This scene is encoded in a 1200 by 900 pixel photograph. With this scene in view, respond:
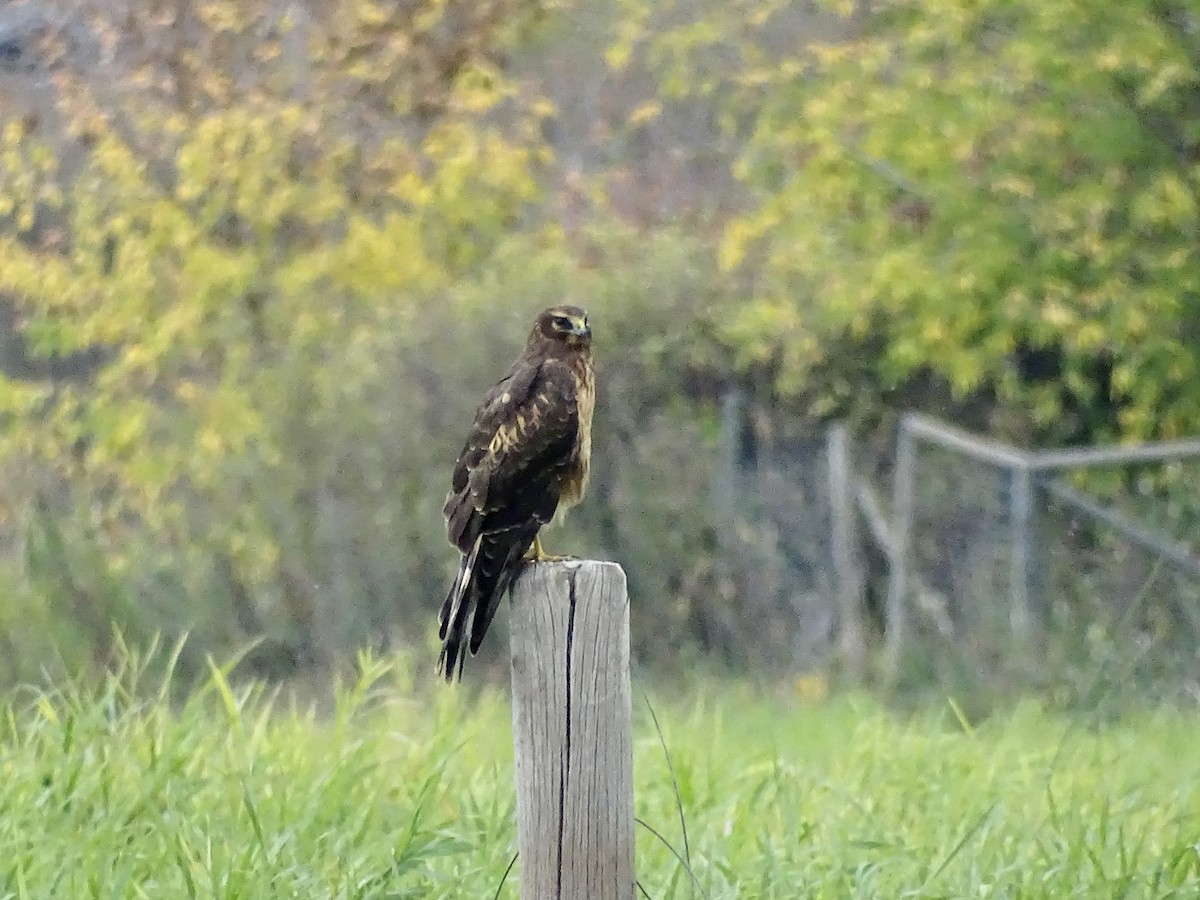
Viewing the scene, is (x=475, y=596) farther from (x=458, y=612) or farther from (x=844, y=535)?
(x=844, y=535)

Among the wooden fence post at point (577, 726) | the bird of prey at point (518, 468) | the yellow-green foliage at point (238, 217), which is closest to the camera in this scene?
the wooden fence post at point (577, 726)

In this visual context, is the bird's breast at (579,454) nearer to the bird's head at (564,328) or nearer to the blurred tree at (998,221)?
the bird's head at (564,328)

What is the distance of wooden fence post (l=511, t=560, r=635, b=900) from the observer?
2932 mm

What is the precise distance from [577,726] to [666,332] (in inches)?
284

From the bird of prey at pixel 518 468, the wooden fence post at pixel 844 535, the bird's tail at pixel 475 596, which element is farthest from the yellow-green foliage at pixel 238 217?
the bird's tail at pixel 475 596

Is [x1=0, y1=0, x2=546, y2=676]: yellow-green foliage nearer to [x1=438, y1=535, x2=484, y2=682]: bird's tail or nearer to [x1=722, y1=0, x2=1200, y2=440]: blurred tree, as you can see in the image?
[x1=722, y1=0, x2=1200, y2=440]: blurred tree

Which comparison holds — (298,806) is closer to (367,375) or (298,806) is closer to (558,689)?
(558,689)

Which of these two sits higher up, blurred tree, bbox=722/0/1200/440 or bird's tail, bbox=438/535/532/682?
blurred tree, bbox=722/0/1200/440

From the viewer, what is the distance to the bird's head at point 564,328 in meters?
4.48

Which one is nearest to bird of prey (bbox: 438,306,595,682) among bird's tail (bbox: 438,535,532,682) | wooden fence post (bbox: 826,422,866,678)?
bird's tail (bbox: 438,535,532,682)

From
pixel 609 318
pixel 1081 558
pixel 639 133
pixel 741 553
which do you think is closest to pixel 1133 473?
pixel 1081 558

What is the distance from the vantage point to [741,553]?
952 cm

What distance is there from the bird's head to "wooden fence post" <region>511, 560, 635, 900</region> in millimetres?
1591

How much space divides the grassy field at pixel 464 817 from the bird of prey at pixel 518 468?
52 centimetres
